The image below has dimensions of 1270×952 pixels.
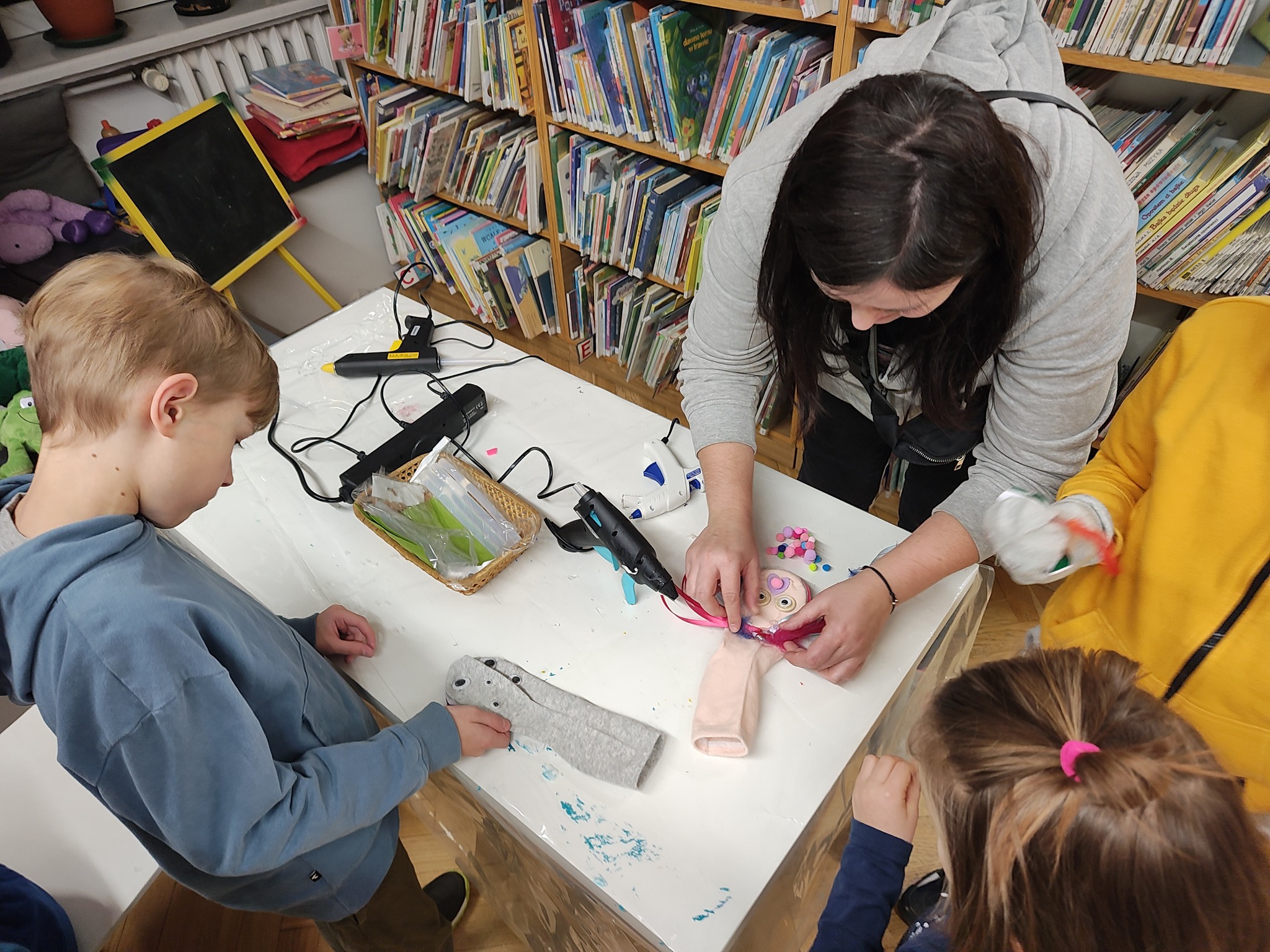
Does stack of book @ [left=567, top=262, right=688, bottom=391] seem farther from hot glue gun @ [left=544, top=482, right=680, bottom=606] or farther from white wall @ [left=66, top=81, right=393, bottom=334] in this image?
hot glue gun @ [left=544, top=482, right=680, bottom=606]

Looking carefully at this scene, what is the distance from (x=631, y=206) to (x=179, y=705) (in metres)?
1.75

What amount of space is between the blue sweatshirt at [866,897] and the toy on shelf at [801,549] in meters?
0.33

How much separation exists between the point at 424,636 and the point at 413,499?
19cm

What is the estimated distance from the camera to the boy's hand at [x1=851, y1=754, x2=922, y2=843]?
30.6 inches

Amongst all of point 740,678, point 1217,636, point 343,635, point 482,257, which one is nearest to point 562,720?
point 740,678

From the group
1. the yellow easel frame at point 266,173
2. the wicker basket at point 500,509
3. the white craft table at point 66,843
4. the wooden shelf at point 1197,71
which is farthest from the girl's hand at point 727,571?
the yellow easel frame at point 266,173

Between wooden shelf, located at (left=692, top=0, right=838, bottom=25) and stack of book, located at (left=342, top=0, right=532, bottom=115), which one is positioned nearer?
wooden shelf, located at (left=692, top=0, right=838, bottom=25)

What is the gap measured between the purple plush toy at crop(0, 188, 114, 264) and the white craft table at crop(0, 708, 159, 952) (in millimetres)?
1601

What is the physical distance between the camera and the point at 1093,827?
54cm

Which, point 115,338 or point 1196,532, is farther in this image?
point 1196,532

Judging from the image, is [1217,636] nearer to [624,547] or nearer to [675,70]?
[624,547]

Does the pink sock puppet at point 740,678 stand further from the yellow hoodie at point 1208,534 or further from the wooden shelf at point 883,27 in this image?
the wooden shelf at point 883,27

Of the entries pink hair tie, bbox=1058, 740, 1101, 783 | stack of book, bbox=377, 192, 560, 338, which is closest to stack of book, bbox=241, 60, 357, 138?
stack of book, bbox=377, 192, 560, 338

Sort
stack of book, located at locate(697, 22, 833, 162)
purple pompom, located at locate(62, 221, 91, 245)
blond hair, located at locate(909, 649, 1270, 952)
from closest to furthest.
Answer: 1. blond hair, located at locate(909, 649, 1270, 952)
2. stack of book, located at locate(697, 22, 833, 162)
3. purple pompom, located at locate(62, 221, 91, 245)
